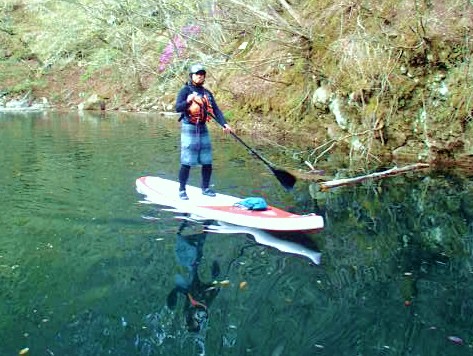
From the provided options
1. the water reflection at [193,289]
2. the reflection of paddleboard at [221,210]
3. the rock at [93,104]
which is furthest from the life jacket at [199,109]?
the rock at [93,104]

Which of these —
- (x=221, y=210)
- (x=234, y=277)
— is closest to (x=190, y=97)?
(x=221, y=210)

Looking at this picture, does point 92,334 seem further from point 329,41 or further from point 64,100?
point 64,100

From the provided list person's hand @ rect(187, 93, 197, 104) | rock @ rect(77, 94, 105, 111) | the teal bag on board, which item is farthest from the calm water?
rock @ rect(77, 94, 105, 111)

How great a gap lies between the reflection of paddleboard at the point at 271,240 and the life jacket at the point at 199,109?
4.70 ft

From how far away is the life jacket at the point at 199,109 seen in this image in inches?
263

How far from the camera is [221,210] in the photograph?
6363mm

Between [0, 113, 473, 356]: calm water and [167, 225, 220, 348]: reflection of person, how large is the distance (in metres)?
0.02

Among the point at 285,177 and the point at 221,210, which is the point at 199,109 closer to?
the point at 221,210

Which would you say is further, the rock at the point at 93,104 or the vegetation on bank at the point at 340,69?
the rock at the point at 93,104

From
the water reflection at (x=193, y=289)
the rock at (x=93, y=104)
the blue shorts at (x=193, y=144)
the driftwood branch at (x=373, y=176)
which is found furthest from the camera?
the rock at (x=93, y=104)

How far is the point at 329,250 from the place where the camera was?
545cm

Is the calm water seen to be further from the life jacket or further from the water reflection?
the life jacket

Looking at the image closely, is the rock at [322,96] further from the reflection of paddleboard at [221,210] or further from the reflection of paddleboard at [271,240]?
the reflection of paddleboard at [271,240]

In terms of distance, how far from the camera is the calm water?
143 inches
